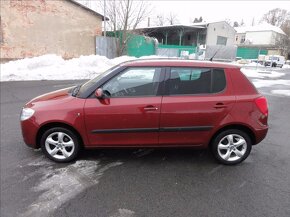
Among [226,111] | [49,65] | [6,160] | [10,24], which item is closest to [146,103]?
[226,111]

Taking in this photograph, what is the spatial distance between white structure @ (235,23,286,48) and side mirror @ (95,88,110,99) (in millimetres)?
60269

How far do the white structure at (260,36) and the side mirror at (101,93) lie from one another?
60.3m

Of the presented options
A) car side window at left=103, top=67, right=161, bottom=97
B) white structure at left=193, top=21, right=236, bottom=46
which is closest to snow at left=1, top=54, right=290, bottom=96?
car side window at left=103, top=67, right=161, bottom=97

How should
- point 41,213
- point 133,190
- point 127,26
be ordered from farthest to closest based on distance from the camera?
point 127,26, point 133,190, point 41,213

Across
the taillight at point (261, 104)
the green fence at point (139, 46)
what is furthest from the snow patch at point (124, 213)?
the green fence at point (139, 46)

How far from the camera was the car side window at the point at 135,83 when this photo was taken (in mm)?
4000

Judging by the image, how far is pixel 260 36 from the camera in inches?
2446

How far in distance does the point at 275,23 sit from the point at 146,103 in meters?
90.7

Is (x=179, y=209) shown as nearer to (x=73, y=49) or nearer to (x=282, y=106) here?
(x=282, y=106)

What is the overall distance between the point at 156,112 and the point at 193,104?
562 millimetres

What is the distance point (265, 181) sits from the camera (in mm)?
3783

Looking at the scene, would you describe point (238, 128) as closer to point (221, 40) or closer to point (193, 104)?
point (193, 104)

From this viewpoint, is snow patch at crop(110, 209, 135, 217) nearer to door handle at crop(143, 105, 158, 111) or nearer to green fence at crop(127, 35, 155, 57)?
door handle at crop(143, 105, 158, 111)

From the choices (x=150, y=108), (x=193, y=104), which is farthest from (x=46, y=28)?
(x=193, y=104)
